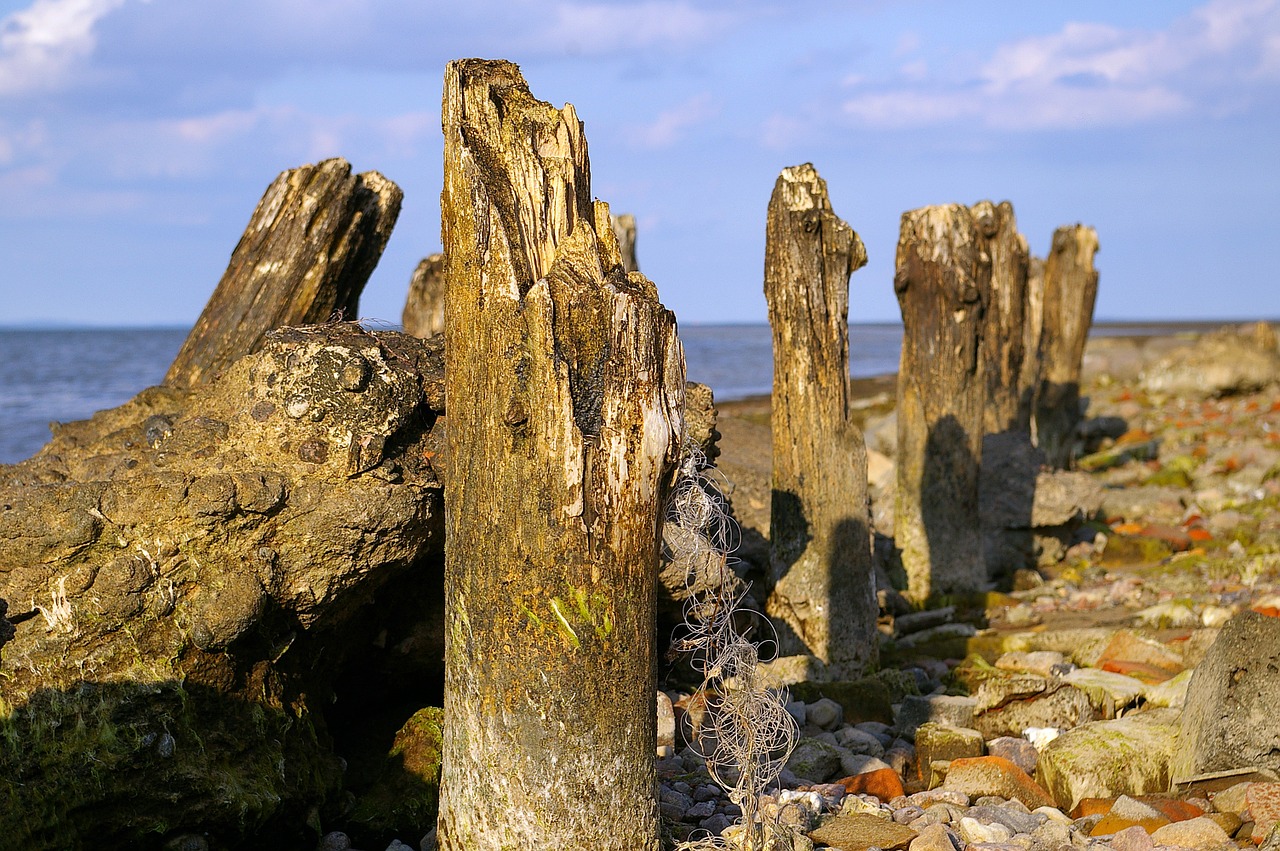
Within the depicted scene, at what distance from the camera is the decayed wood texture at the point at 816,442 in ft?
28.1

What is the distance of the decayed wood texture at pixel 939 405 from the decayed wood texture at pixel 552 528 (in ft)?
23.4

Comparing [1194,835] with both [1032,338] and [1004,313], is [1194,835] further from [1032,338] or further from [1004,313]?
[1032,338]

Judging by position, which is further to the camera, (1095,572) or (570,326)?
(1095,572)

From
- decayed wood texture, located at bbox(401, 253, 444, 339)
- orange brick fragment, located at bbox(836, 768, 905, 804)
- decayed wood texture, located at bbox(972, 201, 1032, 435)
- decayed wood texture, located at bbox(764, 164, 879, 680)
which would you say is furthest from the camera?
decayed wood texture, located at bbox(401, 253, 444, 339)

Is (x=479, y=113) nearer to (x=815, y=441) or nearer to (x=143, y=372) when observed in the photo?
(x=815, y=441)

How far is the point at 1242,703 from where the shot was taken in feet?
20.1

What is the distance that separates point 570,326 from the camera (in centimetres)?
467

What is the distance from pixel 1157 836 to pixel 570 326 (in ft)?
12.8

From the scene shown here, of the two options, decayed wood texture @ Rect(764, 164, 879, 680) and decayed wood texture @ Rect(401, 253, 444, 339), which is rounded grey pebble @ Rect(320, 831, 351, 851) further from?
decayed wood texture @ Rect(401, 253, 444, 339)

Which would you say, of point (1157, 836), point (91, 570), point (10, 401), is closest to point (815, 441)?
point (1157, 836)

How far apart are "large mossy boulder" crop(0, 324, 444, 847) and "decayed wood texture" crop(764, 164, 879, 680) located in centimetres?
332

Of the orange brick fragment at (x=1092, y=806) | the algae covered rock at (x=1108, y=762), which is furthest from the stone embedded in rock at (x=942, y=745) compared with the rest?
the orange brick fragment at (x=1092, y=806)

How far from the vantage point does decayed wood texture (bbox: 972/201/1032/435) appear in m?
13.5

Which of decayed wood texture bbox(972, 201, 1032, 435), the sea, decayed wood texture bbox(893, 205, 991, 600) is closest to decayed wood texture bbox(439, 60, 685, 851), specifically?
decayed wood texture bbox(893, 205, 991, 600)
